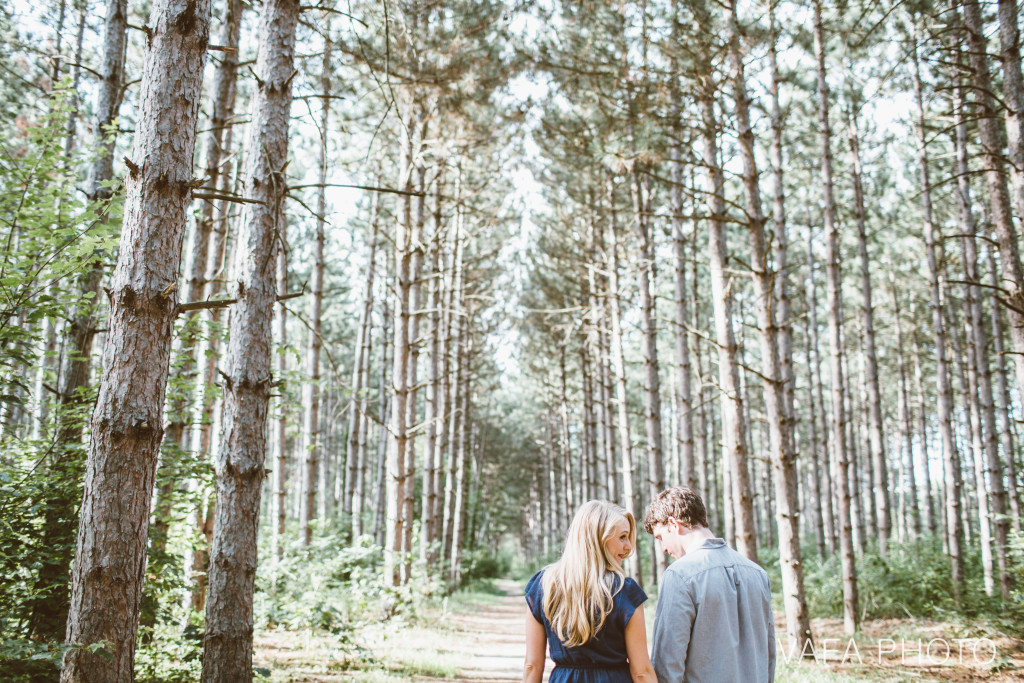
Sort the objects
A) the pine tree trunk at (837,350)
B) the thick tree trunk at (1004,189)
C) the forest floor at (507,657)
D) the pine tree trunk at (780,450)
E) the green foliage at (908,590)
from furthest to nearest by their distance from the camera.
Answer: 1. the green foliage at (908,590)
2. the pine tree trunk at (837,350)
3. the pine tree trunk at (780,450)
4. the forest floor at (507,657)
5. the thick tree trunk at (1004,189)

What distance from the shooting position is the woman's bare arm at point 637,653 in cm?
250

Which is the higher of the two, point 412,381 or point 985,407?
point 412,381

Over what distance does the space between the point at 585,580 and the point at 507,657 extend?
6.93m

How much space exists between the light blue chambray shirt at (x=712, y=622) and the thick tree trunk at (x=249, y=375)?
2536 millimetres

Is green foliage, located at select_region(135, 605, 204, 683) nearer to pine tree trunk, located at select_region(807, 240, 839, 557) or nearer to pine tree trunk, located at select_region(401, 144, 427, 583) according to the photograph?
pine tree trunk, located at select_region(401, 144, 427, 583)

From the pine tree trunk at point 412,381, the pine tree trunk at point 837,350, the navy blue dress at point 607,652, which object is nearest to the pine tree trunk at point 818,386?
the pine tree trunk at point 837,350

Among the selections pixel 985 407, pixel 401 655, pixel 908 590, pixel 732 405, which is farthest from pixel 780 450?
pixel 908 590

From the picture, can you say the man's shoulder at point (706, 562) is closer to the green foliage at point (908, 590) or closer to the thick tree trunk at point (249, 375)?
the thick tree trunk at point (249, 375)

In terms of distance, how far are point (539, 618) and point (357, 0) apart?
19.7ft

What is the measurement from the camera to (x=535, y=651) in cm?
269

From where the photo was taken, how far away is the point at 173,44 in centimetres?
303

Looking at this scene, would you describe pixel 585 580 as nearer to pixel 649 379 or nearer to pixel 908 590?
pixel 649 379

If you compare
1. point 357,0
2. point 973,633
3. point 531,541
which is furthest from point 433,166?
point 531,541

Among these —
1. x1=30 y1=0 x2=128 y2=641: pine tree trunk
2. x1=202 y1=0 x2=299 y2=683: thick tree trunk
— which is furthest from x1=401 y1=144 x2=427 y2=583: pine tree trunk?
x1=202 y1=0 x2=299 y2=683: thick tree trunk
